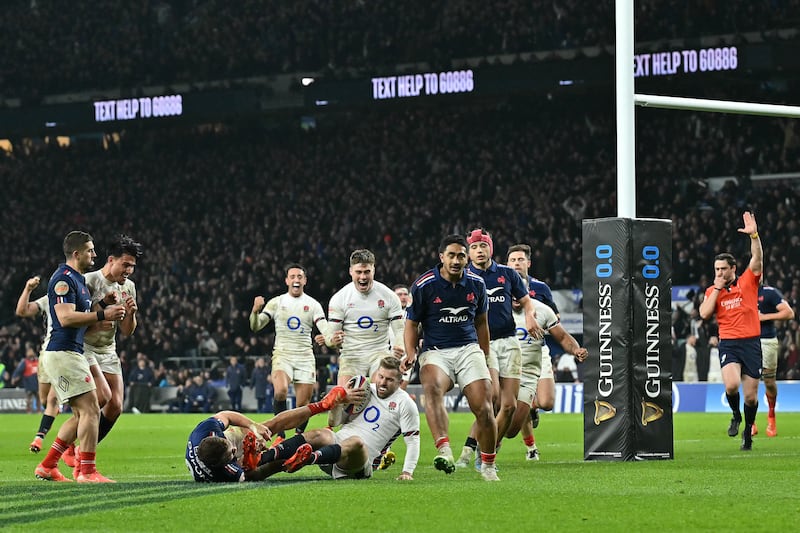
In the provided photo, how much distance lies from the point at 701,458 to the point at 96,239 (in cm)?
3314

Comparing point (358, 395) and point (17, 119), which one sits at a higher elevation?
point (17, 119)

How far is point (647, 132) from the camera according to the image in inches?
1532

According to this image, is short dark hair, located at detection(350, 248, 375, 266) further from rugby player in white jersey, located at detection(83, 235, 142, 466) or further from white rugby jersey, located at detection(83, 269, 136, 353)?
white rugby jersey, located at detection(83, 269, 136, 353)

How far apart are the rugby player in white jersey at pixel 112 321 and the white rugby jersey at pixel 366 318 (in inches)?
113

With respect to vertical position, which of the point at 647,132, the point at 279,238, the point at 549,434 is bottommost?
the point at 549,434

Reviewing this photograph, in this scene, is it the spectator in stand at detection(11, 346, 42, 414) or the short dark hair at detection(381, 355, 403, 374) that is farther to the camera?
the spectator in stand at detection(11, 346, 42, 414)

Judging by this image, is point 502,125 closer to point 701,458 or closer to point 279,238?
point 279,238

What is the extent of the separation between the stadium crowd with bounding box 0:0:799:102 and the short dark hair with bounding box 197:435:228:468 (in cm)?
2788

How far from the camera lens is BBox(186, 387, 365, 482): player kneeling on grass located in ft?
33.5

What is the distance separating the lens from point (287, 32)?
4291 cm

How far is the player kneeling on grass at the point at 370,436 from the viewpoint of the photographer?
10.9m

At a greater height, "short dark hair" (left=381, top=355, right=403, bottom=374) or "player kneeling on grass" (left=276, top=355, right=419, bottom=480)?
"short dark hair" (left=381, top=355, right=403, bottom=374)

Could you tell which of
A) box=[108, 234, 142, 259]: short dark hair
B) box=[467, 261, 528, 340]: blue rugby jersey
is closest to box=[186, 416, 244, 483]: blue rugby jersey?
box=[108, 234, 142, 259]: short dark hair

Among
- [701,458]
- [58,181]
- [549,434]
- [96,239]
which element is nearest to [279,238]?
[96,239]
